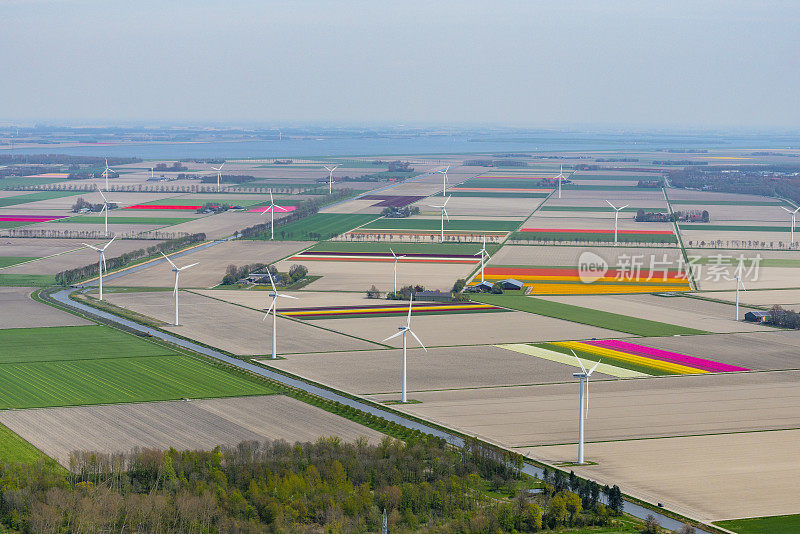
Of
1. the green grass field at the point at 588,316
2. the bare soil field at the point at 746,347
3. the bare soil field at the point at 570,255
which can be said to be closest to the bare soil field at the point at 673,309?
the green grass field at the point at 588,316

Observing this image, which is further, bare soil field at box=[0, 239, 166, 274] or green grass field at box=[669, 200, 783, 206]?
green grass field at box=[669, 200, 783, 206]

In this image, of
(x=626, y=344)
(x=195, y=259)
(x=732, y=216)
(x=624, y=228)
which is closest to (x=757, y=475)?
(x=626, y=344)

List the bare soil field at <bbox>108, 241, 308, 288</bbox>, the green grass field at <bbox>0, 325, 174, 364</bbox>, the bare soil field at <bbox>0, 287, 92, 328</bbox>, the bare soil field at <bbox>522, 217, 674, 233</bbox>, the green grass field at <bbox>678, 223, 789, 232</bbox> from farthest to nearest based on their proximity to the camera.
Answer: the bare soil field at <bbox>522, 217, 674, 233</bbox>, the green grass field at <bbox>678, 223, 789, 232</bbox>, the bare soil field at <bbox>108, 241, 308, 288</bbox>, the bare soil field at <bbox>0, 287, 92, 328</bbox>, the green grass field at <bbox>0, 325, 174, 364</bbox>

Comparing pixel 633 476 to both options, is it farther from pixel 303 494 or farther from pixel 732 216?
pixel 732 216

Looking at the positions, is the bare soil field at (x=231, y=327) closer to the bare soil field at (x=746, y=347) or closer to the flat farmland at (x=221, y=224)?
the bare soil field at (x=746, y=347)

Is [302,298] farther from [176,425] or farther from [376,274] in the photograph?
[176,425]

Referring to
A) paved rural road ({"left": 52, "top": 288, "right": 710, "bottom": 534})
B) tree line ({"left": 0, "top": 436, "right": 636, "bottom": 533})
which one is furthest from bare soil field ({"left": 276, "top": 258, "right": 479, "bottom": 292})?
tree line ({"left": 0, "top": 436, "right": 636, "bottom": 533})

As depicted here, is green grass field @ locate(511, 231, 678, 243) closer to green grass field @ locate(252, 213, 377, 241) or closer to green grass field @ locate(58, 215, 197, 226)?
green grass field @ locate(252, 213, 377, 241)
